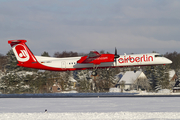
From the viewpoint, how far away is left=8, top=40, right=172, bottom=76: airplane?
36031 millimetres

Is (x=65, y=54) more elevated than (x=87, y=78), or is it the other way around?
(x=65, y=54)

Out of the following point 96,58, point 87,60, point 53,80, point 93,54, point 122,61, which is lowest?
point 53,80

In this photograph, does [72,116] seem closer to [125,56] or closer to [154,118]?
[154,118]

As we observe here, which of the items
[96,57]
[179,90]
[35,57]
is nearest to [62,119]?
[96,57]

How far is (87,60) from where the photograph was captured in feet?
124

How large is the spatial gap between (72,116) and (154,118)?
5996 millimetres

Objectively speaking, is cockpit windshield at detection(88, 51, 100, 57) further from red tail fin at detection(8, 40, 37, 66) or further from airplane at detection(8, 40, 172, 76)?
red tail fin at detection(8, 40, 37, 66)

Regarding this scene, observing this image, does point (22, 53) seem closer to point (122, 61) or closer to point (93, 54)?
point (93, 54)

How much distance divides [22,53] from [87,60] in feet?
36.2

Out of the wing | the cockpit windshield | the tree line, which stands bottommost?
the tree line

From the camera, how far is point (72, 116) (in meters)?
18.2

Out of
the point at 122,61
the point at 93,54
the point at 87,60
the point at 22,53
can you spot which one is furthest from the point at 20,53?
the point at 122,61

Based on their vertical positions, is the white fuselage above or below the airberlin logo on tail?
below

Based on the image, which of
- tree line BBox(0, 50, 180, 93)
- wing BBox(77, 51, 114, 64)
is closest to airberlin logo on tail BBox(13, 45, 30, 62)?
wing BBox(77, 51, 114, 64)
